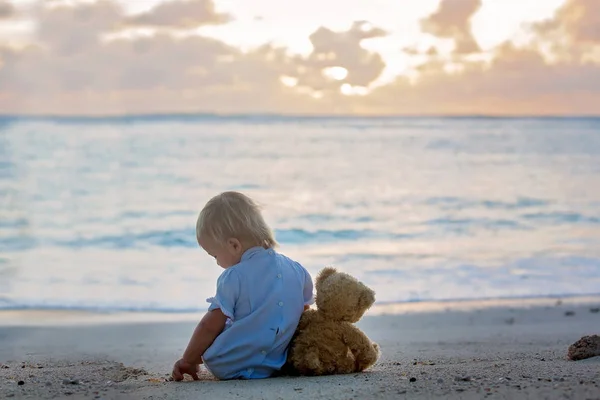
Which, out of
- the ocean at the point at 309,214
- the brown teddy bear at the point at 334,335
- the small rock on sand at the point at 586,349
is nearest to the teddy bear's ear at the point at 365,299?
the brown teddy bear at the point at 334,335

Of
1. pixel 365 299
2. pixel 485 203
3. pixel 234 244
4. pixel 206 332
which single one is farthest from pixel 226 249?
pixel 485 203

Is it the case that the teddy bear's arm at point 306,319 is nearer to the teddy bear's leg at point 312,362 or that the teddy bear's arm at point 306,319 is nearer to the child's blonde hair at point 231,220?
the teddy bear's leg at point 312,362

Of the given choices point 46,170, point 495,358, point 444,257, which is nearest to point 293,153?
point 46,170

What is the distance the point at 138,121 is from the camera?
56.0 metres

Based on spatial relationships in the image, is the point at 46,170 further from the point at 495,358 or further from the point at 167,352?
the point at 495,358

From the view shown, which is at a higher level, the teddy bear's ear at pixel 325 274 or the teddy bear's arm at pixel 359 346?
the teddy bear's ear at pixel 325 274

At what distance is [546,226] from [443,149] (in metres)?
22.9

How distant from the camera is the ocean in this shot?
9906 mm

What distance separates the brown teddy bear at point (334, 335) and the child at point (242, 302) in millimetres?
81

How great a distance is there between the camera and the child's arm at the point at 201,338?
3.92m

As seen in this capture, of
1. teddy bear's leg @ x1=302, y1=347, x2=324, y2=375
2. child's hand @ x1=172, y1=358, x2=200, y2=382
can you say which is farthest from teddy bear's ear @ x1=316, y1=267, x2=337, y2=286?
child's hand @ x1=172, y1=358, x2=200, y2=382

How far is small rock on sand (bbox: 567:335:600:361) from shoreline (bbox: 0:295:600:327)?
3697 millimetres

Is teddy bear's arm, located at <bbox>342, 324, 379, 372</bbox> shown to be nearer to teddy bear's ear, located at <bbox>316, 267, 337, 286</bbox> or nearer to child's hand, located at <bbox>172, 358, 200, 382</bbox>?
teddy bear's ear, located at <bbox>316, 267, 337, 286</bbox>

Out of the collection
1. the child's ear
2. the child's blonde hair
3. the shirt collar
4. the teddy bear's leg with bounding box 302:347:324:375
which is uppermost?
the child's blonde hair
